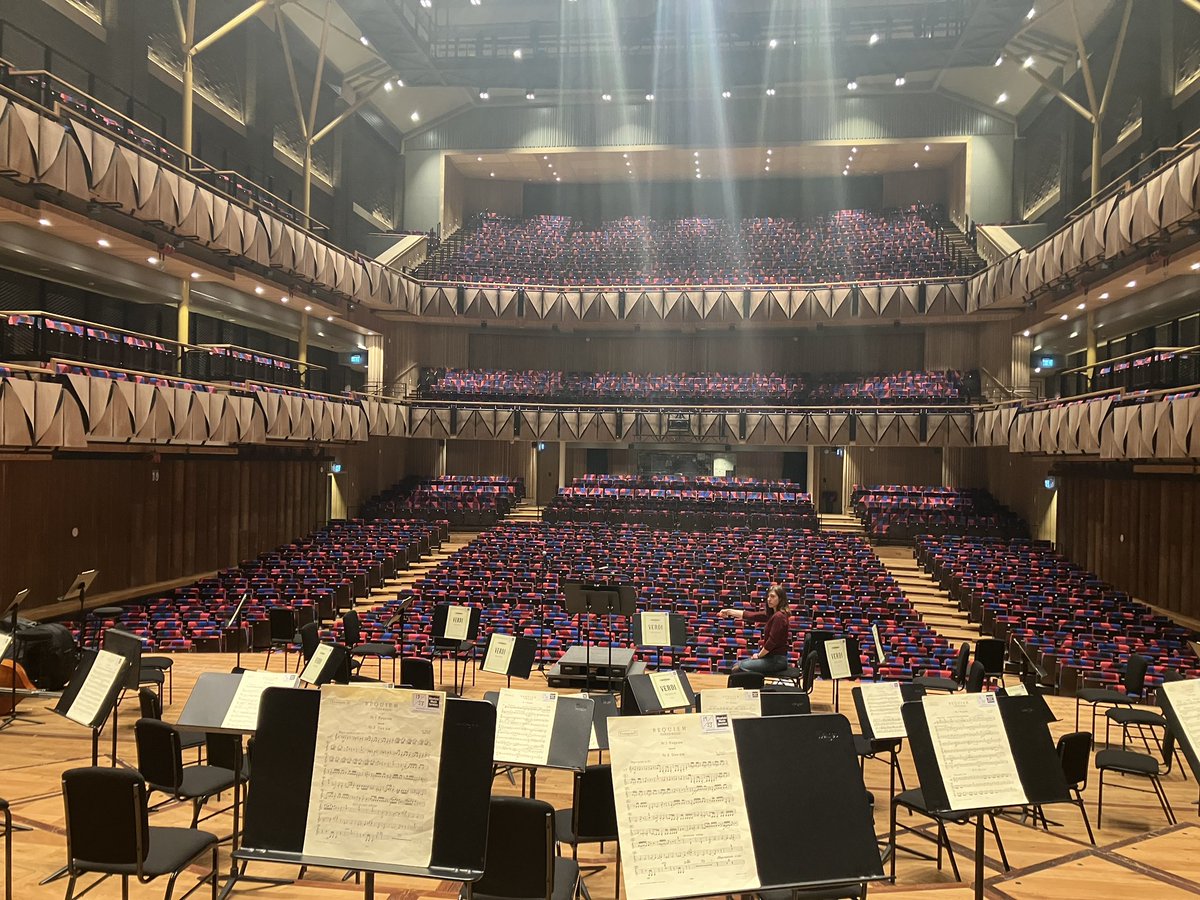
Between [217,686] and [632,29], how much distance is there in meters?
26.2

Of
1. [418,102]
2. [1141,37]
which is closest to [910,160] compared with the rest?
[1141,37]

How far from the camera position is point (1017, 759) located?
371 centimetres

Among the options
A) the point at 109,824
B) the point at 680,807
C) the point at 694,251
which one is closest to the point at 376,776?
the point at 680,807

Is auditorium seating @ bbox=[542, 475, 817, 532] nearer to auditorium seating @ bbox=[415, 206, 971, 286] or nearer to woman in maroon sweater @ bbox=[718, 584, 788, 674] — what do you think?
auditorium seating @ bbox=[415, 206, 971, 286]

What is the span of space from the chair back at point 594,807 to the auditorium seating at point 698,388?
21057 millimetres

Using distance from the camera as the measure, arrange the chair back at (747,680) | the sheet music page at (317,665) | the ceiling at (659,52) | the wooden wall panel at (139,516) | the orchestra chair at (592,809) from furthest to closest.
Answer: the ceiling at (659,52), the wooden wall panel at (139,516), the chair back at (747,680), the sheet music page at (317,665), the orchestra chair at (592,809)

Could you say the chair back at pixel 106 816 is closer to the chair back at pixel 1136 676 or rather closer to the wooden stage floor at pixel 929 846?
the wooden stage floor at pixel 929 846

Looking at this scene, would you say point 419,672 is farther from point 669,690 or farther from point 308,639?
point 669,690

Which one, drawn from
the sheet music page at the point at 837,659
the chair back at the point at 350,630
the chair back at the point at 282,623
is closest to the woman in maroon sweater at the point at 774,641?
the sheet music page at the point at 837,659

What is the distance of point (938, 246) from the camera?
25969 millimetres

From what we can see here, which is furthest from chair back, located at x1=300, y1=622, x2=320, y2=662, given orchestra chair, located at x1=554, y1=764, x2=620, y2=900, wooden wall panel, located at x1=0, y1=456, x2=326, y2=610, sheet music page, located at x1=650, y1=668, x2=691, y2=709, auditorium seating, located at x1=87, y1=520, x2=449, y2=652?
wooden wall panel, located at x1=0, y1=456, x2=326, y2=610

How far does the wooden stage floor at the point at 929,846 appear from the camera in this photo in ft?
14.4

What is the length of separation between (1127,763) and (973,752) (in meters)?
3.03

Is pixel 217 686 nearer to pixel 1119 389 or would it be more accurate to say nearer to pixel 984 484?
pixel 1119 389
